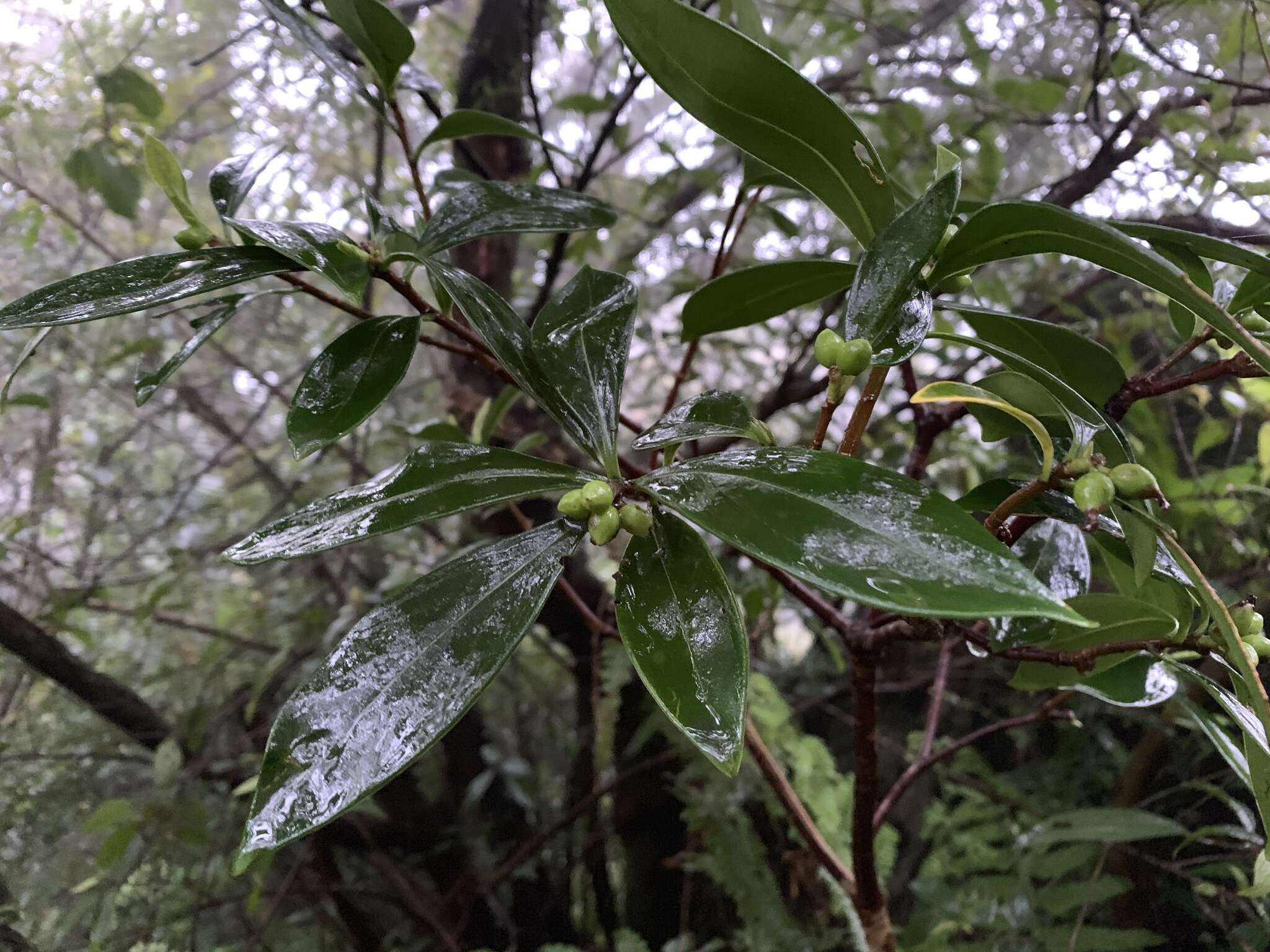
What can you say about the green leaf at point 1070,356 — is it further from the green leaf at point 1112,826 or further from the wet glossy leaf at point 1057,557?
the green leaf at point 1112,826

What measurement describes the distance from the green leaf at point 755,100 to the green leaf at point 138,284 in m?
0.20

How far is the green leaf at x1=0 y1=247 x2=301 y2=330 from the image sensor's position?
286 millimetres

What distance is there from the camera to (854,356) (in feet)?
0.87

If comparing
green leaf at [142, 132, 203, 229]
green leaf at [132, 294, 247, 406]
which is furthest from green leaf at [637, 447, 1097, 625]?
green leaf at [142, 132, 203, 229]

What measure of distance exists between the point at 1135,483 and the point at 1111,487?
2cm

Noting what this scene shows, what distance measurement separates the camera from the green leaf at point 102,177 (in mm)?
862

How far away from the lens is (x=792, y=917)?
2.84 ft

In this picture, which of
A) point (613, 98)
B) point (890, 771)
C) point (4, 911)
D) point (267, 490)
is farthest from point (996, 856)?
point (267, 490)

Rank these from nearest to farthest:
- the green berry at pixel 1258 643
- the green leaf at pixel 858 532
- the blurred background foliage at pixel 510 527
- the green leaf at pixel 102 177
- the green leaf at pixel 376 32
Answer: the green leaf at pixel 858 532
the green berry at pixel 1258 643
the green leaf at pixel 376 32
the blurred background foliage at pixel 510 527
the green leaf at pixel 102 177

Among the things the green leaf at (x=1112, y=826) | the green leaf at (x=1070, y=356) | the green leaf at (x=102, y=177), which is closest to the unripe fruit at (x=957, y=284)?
the green leaf at (x=1070, y=356)

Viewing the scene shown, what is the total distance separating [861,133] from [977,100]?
993 millimetres

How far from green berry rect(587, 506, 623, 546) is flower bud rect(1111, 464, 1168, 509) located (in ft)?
0.60

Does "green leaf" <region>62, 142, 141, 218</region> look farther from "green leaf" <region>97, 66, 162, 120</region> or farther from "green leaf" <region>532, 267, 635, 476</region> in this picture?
"green leaf" <region>532, 267, 635, 476</region>

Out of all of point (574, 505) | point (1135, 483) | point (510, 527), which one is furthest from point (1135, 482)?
point (510, 527)
